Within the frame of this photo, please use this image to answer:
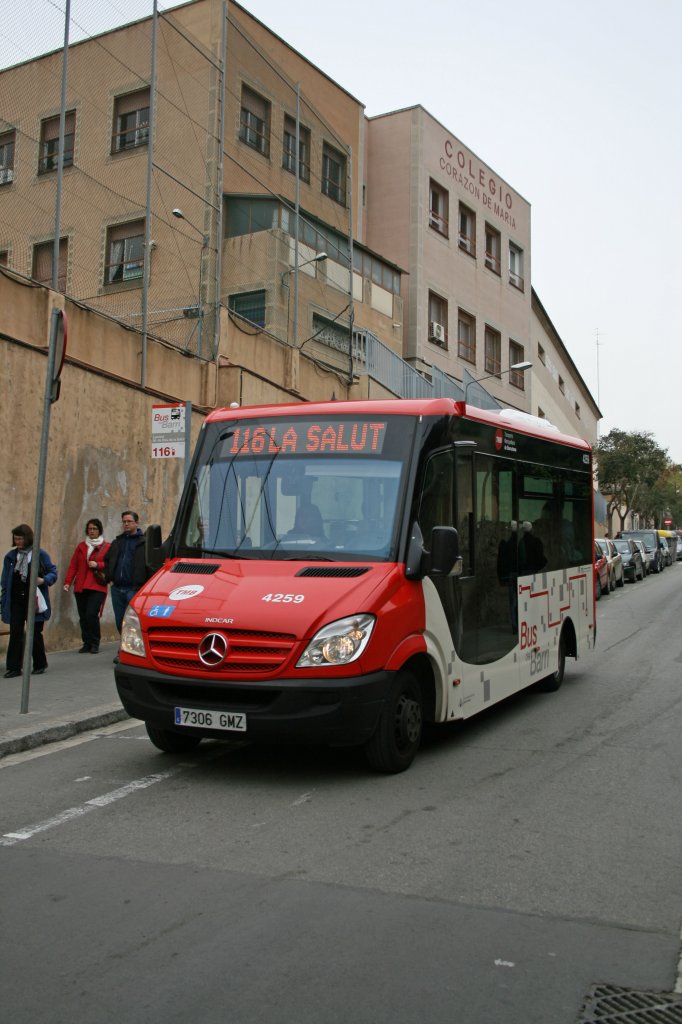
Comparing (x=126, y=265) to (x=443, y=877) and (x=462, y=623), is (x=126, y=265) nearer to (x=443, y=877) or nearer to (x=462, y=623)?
(x=462, y=623)

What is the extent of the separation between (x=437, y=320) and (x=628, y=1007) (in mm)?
38367

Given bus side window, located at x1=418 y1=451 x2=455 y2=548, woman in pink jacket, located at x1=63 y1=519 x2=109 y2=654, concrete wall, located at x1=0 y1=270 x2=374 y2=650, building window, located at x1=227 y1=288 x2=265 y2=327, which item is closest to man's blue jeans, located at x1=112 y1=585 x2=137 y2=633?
woman in pink jacket, located at x1=63 y1=519 x2=109 y2=654

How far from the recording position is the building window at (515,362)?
4819cm

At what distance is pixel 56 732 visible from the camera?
320 inches

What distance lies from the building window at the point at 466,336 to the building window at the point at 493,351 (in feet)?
5.74

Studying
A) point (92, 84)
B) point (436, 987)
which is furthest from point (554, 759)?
point (92, 84)

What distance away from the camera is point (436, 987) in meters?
3.48

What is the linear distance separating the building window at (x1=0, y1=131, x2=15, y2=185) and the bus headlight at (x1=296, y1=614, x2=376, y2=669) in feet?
33.4

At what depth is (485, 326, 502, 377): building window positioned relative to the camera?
45.5 m

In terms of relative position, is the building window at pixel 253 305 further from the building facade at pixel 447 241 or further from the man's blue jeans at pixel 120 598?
the building facade at pixel 447 241

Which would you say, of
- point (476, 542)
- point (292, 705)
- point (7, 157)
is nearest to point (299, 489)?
point (476, 542)

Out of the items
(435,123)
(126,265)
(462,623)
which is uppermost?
(435,123)

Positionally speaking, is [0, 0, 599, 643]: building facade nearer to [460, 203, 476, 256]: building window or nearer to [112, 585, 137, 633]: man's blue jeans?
[112, 585, 137, 633]: man's blue jeans

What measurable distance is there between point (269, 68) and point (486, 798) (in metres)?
22.5
